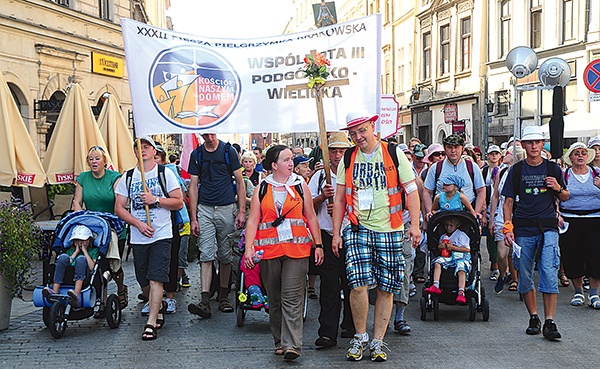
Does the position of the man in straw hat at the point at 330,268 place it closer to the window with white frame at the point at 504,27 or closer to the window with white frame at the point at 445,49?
the window with white frame at the point at 504,27

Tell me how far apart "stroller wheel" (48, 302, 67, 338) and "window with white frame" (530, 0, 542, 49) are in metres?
22.8

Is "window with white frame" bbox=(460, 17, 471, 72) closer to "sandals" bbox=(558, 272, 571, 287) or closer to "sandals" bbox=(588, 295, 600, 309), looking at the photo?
"sandals" bbox=(558, 272, 571, 287)

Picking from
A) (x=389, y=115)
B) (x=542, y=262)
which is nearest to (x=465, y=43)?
(x=389, y=115)

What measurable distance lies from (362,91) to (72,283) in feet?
11.2

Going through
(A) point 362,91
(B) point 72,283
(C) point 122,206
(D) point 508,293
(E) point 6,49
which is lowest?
(D) point 508,293

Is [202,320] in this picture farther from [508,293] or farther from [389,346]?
[508,293]

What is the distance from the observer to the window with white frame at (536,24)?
2692 cm

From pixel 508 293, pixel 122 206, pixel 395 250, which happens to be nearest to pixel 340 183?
pixel 395 250

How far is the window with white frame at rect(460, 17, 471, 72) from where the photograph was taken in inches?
1283

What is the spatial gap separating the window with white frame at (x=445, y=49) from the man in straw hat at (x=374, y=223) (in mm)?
29311

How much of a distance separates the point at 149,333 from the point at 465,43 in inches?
1106

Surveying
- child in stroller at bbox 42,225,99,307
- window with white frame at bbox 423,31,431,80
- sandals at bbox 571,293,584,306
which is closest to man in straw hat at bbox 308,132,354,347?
child in stroller at bbox 42,225,99,307

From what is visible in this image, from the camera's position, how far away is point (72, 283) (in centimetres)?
766

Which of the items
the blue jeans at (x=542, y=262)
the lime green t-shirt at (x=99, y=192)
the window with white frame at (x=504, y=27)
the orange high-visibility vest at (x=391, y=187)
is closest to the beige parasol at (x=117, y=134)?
the lime green t-shirt at (x=99, y=192)
